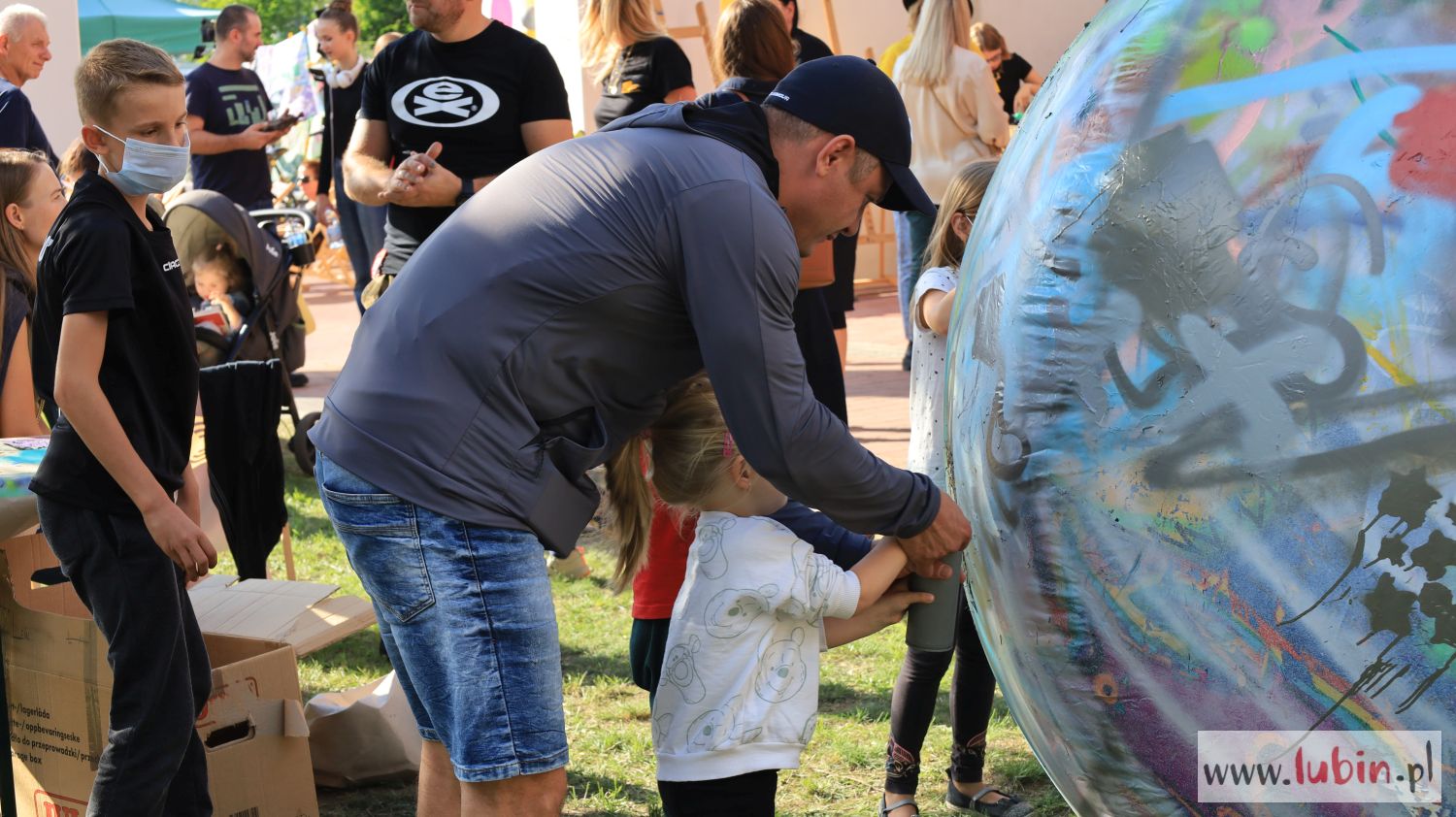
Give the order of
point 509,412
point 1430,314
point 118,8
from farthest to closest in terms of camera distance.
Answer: point 118,8, point 509,412, point 1430,314

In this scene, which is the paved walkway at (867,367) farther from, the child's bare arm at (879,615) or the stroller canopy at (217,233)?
the child's bare arm at (879,615)

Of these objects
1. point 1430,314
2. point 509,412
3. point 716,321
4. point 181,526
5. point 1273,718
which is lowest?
point 181,526

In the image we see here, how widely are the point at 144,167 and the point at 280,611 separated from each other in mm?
1446

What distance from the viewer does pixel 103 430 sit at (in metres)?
2.73

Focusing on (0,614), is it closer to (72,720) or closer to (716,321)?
(72,720)

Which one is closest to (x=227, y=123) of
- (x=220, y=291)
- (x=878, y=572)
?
(x=220, y=291)

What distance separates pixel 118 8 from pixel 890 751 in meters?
15.4

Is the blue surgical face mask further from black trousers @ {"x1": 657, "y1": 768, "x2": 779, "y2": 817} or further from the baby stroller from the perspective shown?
the baby stroller

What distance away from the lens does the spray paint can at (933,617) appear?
8.39 feet

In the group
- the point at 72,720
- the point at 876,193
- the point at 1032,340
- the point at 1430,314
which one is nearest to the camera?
the point at 1430,314

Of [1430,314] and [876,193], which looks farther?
[876,193]

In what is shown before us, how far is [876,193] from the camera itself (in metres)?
2.44

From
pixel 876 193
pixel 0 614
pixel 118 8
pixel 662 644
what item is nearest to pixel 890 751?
pixel 662 644

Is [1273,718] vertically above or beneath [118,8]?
above
